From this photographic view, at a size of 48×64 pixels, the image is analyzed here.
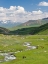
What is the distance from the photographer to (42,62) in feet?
196

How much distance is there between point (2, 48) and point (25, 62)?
5386 centimetres

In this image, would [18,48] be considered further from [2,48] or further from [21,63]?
[21,63]

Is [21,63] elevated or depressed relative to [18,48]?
depressed

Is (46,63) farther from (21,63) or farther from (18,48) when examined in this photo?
(18,48)

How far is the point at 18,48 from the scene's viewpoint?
4382 inches

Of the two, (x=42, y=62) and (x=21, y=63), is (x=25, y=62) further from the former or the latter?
(x=42, y=62)

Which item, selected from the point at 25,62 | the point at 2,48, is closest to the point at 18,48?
the point at 2,48

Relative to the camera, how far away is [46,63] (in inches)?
2304

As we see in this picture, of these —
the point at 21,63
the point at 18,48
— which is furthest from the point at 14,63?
the point at 18,48

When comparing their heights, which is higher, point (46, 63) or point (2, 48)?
point (2, 48)

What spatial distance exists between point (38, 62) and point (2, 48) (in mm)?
56232

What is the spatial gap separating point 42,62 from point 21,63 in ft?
21.8

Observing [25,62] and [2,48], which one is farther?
[2,48]

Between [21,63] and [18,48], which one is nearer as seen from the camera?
[21,63]
